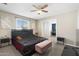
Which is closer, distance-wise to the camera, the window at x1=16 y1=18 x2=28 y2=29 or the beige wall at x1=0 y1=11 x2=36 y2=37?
the beige wall at x1=0 y1=11 x2=36 y2=37

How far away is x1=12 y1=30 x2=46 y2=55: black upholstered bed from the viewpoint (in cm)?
102

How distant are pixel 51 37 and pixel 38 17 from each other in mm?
499

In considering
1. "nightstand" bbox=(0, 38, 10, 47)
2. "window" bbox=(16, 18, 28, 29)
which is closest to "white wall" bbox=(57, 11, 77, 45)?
"window" bbox=(16, 18, 28, 29)

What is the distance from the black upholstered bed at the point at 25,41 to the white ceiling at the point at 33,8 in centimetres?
35

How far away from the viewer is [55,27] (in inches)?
46.0

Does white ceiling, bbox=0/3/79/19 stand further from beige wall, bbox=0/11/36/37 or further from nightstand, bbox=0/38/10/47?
nightstand, bbox=0/38/10/47

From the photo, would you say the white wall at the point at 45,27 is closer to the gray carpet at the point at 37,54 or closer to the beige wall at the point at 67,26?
the beige wall at the point at 67,26

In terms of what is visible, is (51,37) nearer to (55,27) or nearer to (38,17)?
(55,27)

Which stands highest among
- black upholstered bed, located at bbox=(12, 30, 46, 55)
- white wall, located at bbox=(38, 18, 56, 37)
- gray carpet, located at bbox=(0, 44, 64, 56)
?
white wall, located at bbox=(38, 18, 56, 37)

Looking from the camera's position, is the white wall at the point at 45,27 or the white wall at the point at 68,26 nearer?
the white wall at the point at 68,26

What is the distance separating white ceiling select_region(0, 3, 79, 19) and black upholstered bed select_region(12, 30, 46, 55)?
0.35 meters

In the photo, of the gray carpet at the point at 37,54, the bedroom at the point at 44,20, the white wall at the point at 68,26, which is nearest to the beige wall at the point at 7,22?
the bedroom at the point at 44,20

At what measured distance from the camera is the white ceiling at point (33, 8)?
0.98 metres

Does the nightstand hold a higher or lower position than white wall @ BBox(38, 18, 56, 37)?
lower
